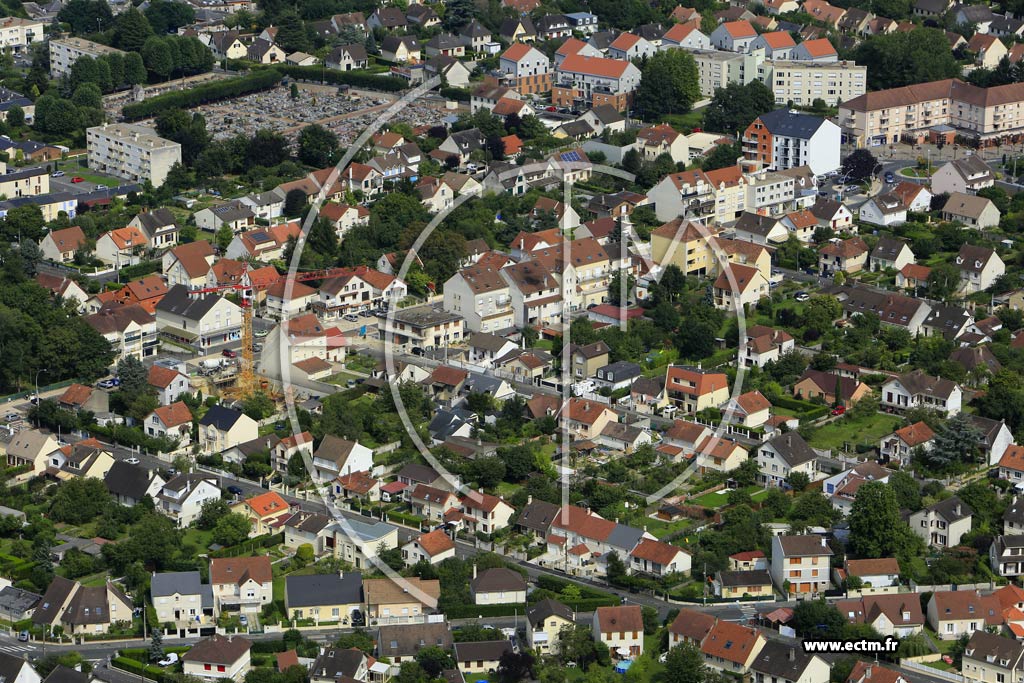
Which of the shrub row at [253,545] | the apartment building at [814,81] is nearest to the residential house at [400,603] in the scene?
the shrub row at [253,545]

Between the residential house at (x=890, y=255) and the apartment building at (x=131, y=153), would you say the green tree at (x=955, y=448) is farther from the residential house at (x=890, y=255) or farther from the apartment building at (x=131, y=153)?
the apartment building at (x=131, y=153)

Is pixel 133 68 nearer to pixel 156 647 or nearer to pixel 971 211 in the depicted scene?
pixel 971 211

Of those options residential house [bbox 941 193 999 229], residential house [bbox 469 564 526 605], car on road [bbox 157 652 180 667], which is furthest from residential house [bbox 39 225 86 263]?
residential house [bbox 941 193 999 229]

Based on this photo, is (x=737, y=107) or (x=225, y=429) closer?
(x=225, y=429)

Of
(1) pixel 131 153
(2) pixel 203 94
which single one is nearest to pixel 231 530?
(1) pixel 131 153

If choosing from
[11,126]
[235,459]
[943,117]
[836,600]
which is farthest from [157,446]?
[943,117]

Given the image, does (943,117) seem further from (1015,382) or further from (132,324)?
(132,324)
